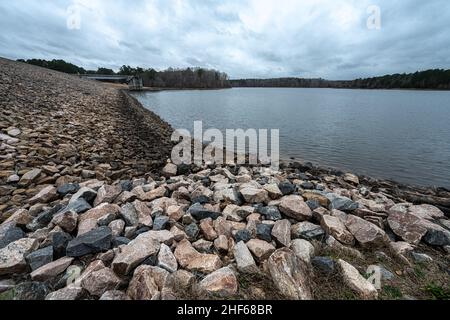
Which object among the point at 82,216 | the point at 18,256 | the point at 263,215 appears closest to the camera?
the point at 18,256

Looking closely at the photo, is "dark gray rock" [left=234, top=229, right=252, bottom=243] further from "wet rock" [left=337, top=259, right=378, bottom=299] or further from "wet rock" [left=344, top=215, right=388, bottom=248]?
"wet rock" [left=344, top=215, right=388, bottom=248]

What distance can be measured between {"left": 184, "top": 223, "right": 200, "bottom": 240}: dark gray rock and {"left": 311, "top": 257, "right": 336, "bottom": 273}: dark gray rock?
1.71 metres

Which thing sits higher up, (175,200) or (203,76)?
(203,76)

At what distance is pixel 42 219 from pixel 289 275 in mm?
3946

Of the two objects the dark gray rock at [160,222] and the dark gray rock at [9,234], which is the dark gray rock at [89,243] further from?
the dark gray rock at [9,234]

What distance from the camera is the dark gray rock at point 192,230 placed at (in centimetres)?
350

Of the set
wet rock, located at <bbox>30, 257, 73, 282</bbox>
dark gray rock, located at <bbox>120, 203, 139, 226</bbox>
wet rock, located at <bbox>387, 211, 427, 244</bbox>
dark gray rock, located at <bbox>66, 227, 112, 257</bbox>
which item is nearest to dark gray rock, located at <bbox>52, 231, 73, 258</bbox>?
dark gray rock, located at <bbox>66, 227, 112, 257</bbox>

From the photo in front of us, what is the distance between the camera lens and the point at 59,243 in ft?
10.1

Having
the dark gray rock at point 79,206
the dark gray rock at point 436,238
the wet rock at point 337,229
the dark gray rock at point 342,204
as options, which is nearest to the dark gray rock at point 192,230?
the dark gray rock at point 79,206

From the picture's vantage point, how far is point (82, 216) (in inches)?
145

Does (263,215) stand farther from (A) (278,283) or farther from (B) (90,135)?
(B) (90,135)

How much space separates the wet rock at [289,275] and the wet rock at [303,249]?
0.55 ft
